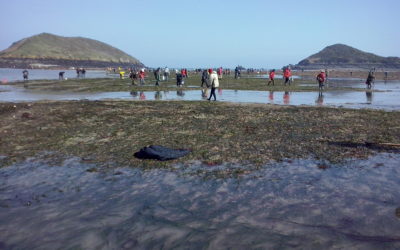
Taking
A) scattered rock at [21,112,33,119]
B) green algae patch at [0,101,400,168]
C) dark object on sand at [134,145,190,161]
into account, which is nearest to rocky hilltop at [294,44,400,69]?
green algae patch at [0,101,400,168]

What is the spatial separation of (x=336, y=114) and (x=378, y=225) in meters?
12.7

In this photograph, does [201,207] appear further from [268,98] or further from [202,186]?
[268,98]

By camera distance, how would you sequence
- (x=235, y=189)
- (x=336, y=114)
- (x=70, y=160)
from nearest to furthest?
(x=235, y=189)
(x=70, y=160)
(x=336, y=114)

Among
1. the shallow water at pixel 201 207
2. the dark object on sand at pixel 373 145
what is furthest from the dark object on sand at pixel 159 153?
the dark object on sand at pixel 373 145

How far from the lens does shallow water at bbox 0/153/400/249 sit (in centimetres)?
541

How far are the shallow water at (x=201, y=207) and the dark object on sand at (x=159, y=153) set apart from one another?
793mm

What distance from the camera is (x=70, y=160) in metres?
9.85

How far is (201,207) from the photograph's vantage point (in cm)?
663

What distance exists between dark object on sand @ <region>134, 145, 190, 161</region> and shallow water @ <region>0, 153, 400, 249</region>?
0.79 metres

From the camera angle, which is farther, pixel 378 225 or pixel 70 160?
pixel 70 160

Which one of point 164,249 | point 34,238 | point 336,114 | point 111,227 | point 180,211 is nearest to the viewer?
point 164,249

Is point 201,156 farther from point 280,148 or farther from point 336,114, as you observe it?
point 336,114

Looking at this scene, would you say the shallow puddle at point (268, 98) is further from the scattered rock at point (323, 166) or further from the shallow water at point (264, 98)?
the scattered rock at point (323, 166)

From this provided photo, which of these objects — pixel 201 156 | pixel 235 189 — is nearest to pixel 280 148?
pixel 201 156
